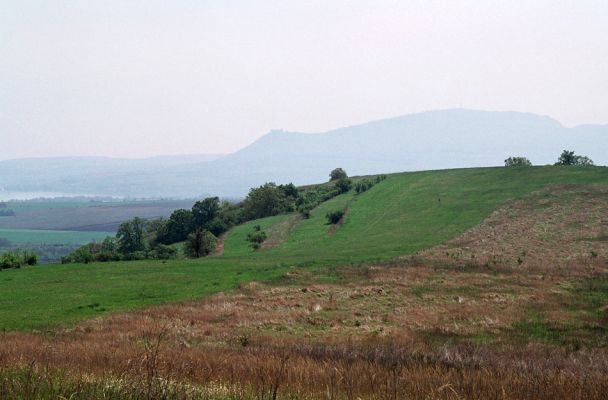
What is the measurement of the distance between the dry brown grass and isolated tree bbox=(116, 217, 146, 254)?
56.8m

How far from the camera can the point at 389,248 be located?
2552 inches

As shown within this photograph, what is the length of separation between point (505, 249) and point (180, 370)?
182 ft

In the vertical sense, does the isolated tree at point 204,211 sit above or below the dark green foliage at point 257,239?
above

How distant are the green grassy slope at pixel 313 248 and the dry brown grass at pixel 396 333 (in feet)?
14.8

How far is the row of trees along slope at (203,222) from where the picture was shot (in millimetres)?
82062

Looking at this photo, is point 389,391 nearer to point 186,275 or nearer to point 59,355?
point 59,355

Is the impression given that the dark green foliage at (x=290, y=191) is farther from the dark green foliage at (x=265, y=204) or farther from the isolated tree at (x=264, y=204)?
the isolated tree at (x=264, y=204)

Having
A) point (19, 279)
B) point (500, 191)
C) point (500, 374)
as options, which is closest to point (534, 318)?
point (500, 374)

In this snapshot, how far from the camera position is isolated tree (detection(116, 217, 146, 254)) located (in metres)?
94.2

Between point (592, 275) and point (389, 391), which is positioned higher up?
point (389, 391)

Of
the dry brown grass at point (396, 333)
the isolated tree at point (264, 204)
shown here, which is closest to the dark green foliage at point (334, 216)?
the isolated tree at point (264, 204)

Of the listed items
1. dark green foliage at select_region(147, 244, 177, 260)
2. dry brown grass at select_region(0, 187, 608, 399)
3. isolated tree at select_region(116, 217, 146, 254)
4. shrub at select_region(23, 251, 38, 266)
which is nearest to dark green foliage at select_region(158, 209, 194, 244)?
isolated tree at select_region(116, 217, 146, 254)

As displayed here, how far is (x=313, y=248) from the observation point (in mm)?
73500

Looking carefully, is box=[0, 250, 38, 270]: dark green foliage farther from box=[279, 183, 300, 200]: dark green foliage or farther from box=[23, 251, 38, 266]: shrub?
box=[279, 183, 300, 200]: dark green foliage
